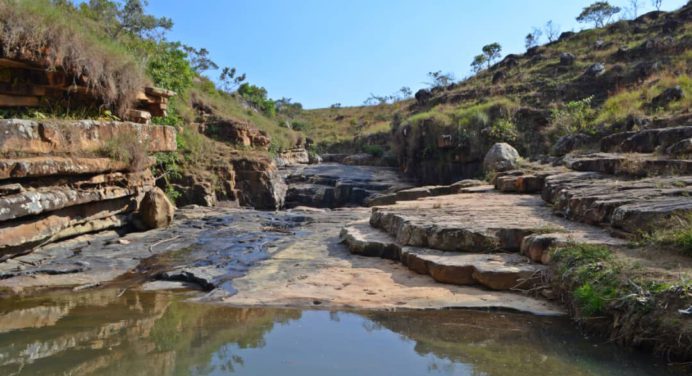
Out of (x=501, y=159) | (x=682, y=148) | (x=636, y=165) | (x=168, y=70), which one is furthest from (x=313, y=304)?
(x=168, y=70)

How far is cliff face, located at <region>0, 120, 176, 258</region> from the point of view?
21.6ft

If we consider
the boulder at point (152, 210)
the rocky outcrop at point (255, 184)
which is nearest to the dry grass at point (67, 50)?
the boulder at point (152, 210)

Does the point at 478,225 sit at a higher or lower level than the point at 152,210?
lower

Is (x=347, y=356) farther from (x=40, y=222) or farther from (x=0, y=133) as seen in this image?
(x=0, y=133)

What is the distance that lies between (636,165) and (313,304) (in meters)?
5.78

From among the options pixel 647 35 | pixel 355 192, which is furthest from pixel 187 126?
pixel 647 35

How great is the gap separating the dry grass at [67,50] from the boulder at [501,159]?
8.78m

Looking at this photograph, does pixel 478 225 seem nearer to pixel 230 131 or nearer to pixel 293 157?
pixel 230 131

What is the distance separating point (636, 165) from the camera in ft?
25.4

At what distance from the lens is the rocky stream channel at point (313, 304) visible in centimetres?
339

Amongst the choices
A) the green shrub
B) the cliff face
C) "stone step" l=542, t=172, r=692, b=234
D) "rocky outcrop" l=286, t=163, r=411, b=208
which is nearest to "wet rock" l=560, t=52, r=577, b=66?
the green shrub

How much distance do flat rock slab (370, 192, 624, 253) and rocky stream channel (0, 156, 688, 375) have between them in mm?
25

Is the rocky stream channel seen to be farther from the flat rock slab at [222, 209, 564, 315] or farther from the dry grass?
the dry grass

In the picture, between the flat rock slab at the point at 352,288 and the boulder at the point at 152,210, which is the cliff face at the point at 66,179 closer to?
the boulder at the point at 152,210
